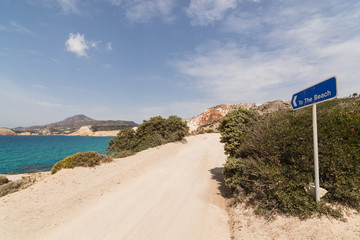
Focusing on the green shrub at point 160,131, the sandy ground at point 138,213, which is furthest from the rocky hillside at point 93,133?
the sandy ground at point 138,213

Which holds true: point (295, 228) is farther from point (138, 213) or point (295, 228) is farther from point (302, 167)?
point (138, 213)

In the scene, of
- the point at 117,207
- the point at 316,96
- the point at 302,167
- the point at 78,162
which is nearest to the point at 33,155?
the point at 78,162

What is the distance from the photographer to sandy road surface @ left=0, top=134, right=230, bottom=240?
201 inches

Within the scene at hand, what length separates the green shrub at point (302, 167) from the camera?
4.06 m

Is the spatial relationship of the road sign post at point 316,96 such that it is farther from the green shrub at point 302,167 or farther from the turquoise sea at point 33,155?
the turquoise sea at point 33,155

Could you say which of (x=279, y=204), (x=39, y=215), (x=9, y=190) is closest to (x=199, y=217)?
(x=279, y=204)

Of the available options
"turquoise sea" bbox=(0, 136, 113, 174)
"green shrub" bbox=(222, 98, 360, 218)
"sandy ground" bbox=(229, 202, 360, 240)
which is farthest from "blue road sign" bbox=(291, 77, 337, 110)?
"turquoise sea" bbox=(0, 136, 113, 174)

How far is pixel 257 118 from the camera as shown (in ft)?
30.0

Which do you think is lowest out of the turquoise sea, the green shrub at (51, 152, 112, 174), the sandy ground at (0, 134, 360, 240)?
the turquoise sea

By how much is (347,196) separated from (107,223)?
24.1ft

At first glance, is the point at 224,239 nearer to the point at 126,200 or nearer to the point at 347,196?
the point at 347,196

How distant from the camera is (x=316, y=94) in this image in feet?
12.0

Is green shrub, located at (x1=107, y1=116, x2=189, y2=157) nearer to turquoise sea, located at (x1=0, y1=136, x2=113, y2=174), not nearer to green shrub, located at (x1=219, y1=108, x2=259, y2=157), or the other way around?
green shrub, located at (x1=219, y1=108, x2=259, y2=157)

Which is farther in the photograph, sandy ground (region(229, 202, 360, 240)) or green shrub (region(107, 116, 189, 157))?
green shrub (region(107, 116, 189, 157))
